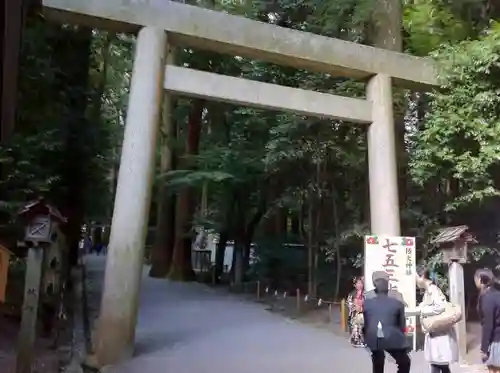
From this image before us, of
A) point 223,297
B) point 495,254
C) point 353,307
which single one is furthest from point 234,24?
point 223,297

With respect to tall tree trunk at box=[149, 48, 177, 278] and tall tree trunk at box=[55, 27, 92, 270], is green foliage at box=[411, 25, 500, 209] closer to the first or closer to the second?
tall tree trunk at box=[55, 27, 92, 270]

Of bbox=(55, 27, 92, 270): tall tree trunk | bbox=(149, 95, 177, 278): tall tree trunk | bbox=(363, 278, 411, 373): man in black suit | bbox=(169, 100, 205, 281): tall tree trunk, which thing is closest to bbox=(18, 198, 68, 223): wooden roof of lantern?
bbox=(363, 278, 411, 373): man in black suit

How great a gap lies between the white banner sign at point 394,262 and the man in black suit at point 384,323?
148 inches

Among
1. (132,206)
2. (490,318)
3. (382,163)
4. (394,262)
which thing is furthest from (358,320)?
(490,318)

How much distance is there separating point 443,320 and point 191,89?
18.5ft

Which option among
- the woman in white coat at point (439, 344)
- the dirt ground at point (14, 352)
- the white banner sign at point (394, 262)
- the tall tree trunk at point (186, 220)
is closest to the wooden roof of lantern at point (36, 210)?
the dirt ground at point (14, 352)

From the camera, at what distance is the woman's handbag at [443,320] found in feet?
19.8

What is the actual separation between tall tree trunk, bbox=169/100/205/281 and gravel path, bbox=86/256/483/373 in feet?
18.2

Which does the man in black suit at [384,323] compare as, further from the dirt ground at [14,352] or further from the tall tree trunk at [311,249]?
the tall tree trunk at [311,249]

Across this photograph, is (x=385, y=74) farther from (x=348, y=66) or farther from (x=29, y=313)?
(x=29, y=313)

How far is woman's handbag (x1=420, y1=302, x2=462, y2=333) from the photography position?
237 inches

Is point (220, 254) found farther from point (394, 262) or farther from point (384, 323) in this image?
point (384, 323)

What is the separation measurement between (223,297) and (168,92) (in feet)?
33.7

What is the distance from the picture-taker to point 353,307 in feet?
36.3
